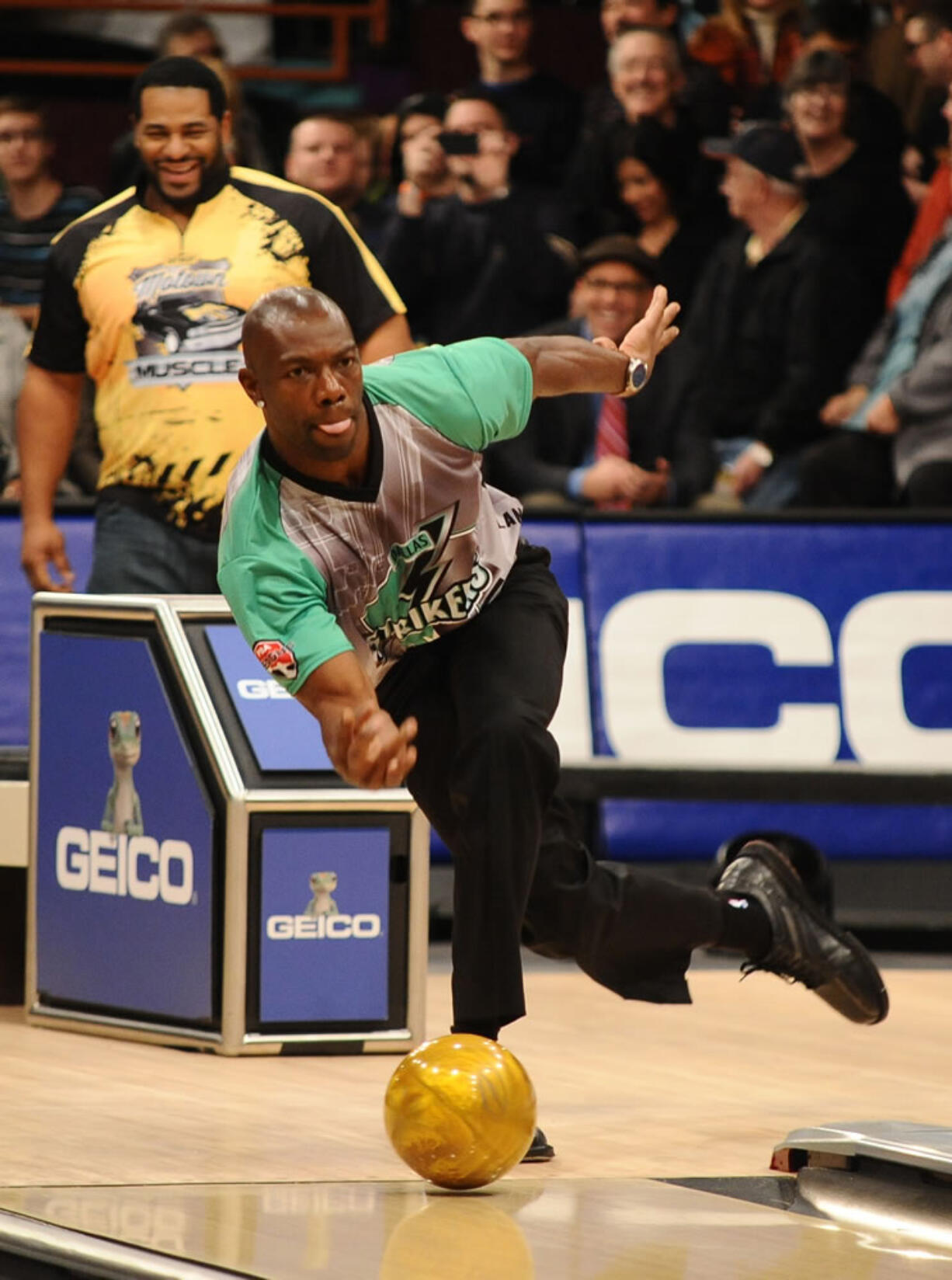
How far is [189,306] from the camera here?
5.64m

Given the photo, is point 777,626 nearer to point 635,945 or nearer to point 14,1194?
point 635,945

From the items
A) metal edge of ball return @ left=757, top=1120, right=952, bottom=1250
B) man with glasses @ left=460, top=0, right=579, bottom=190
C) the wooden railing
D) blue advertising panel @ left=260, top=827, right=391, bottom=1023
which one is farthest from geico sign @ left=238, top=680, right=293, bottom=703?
the wooden railing

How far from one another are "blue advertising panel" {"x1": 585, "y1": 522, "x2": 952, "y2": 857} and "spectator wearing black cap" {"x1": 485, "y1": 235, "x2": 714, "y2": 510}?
0.41 m

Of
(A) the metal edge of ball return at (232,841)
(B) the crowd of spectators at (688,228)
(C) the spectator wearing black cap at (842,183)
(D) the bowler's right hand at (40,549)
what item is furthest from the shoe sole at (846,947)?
(C) the spectator wearing black cap at (842,183)

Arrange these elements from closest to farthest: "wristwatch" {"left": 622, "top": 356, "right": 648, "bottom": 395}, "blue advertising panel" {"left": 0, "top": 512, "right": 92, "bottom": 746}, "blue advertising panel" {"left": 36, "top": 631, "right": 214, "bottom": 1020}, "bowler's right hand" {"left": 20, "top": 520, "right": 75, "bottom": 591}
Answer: "wristwatch" {"left": 622, "top": 356, "right": 648, "bottom": 395}, "blue advertising panel" {"left": 36, "top": 631, "right": 214, "bottom": 1020}, "bowler's right hand" {"left": 20, "top": 520, "right": 75, "bottom": 591}, "blue advertising panel" {"left": 0, "top": 512, "right": 92, "bottom": 746}

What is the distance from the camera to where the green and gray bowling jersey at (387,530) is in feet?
11.7

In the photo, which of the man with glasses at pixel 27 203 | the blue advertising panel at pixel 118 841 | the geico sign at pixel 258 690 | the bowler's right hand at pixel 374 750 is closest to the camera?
the bowler's right hand at pixel 374 750

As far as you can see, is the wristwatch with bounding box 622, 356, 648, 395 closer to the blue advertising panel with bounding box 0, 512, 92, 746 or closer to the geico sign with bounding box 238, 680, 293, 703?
the geico sign with bounding box 238, 680, 293, 703

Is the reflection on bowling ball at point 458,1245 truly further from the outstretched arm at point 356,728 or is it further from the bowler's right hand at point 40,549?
the bowler's right hand at point 40,549

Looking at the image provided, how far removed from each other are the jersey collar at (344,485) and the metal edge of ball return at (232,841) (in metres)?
1.56

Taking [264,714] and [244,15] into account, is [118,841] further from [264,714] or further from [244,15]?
[244,15]

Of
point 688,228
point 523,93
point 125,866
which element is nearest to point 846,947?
point 125,866

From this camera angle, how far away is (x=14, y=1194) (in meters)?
3.55

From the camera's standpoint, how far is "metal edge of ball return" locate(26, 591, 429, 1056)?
515cm
